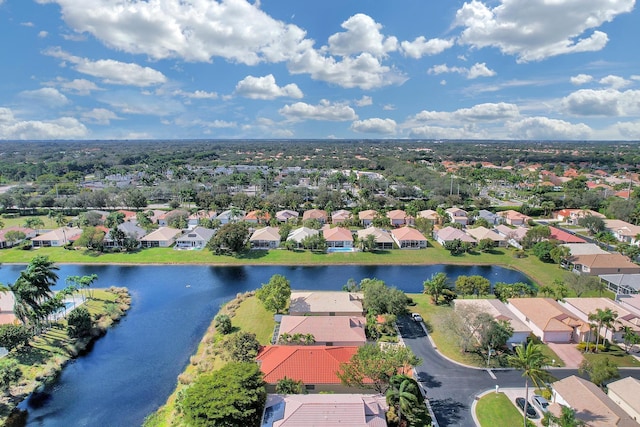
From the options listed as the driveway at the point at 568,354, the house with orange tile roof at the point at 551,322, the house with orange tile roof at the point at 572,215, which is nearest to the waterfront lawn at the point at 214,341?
the house with orange tile roof at the point at 551,322

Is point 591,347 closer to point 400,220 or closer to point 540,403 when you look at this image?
point 540,403

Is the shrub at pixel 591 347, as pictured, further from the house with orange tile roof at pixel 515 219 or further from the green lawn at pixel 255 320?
the house with orange tile roof at pixel 515 219

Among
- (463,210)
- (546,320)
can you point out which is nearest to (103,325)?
(546,320)

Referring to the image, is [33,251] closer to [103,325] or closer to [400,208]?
[103,325]

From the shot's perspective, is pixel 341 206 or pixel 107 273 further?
pixel 341 206

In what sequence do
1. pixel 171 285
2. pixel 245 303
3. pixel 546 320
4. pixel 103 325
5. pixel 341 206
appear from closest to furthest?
pixel 546 320, pixel 103 325, pixel 245 303, pixel 171 285, pixel 341 206

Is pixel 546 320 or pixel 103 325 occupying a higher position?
pixel 546 320
